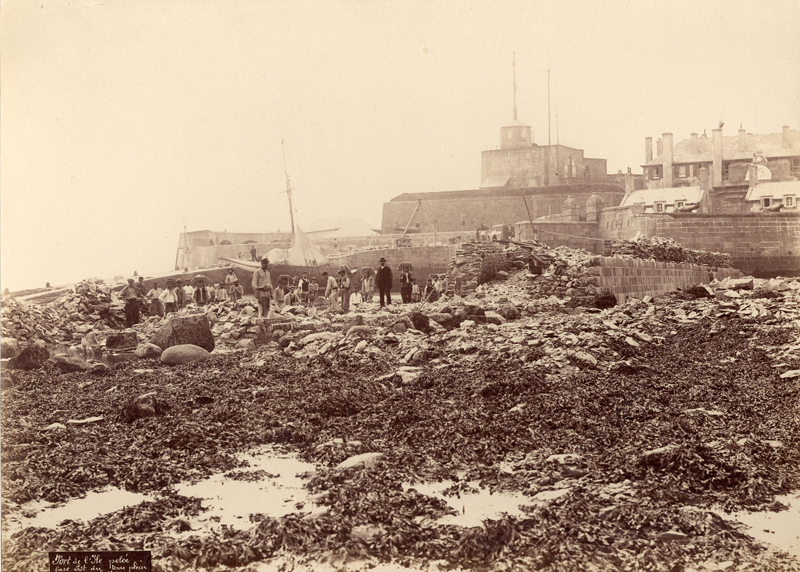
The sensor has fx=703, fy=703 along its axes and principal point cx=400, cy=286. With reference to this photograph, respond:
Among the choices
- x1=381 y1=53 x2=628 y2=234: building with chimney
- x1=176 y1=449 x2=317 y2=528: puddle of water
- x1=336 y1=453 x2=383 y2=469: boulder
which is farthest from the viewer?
x1=381 y1=53 x2=628 y2=234: building with chimney

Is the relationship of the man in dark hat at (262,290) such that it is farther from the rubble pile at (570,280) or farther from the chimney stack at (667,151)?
the chimney stack at (667,151)

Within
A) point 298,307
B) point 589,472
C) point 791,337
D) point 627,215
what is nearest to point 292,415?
point 589,472

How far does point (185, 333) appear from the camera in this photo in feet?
34.0

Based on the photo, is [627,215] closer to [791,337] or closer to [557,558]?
[791,337]

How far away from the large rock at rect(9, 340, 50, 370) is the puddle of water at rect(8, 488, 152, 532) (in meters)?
3.00

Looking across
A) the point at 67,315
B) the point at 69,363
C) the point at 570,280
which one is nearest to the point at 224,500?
the point at 69,363

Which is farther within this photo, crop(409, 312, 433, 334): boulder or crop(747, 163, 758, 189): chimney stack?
crop(747, 163, 758, 189): chimney stack

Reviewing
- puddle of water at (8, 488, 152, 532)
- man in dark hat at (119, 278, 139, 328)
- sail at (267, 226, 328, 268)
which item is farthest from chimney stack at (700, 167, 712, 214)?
puddle of water at (8, 488, 152, 532)

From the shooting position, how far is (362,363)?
8.91 m

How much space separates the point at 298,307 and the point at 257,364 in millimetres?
4037

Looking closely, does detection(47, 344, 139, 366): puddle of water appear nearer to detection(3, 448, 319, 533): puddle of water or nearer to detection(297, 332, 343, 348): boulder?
detection(297, 332, 343, 348): boulder

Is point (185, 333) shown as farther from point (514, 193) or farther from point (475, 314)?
point (514, 193)

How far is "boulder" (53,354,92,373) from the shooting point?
29.4 ft

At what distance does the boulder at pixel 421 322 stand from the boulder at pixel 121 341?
13.6 feet
